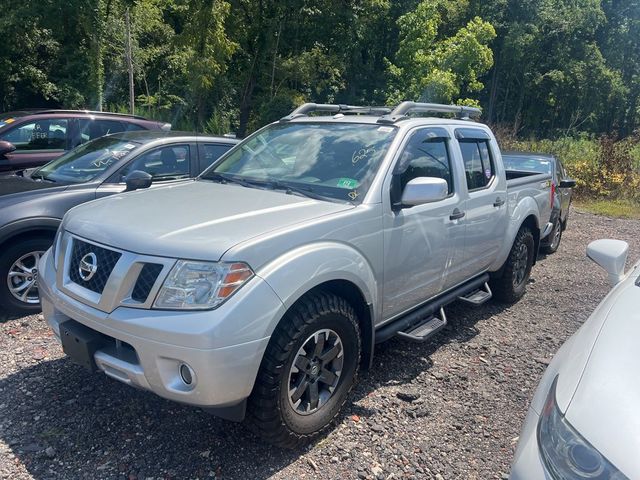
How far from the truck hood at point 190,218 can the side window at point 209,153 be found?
2403mm

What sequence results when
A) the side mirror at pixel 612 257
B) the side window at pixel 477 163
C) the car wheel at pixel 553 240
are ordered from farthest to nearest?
the car wheel at pixel 553 240, the side window at pixel 477 163, the side mirror at pixel 612 257

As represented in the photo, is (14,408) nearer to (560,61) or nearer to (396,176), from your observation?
(396,176)

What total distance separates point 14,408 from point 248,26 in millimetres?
22662

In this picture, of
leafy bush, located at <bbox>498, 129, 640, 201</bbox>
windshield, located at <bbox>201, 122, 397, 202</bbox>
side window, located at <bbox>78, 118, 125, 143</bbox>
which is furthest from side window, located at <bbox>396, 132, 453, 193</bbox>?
leafy bush, located at <bbox>498, 129, 640, 201</bbox>

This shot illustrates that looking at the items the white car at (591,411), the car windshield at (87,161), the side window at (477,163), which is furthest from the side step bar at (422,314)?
the car windshield at (87,161)

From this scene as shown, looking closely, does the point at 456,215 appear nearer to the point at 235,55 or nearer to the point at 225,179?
the point at 225,179

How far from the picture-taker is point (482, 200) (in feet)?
14.8

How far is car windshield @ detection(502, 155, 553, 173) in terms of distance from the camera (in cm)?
870

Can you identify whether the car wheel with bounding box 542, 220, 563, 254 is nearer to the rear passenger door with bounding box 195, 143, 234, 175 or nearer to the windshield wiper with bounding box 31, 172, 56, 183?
the rear passenger door with bounding box 195, 143, 234, 175

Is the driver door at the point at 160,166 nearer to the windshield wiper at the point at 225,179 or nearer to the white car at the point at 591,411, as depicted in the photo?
the windshield wiper at the point at 225,179

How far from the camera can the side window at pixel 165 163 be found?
17.6 feet

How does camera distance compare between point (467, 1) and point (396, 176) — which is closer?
point (396, 176)

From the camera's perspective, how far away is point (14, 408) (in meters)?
3.21

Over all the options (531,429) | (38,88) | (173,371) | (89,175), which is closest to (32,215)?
(89,175)
